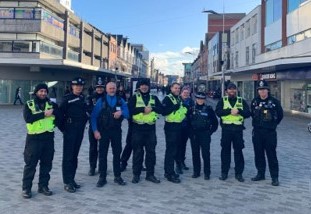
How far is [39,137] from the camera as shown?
17.3 ft

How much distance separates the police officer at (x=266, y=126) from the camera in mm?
6215

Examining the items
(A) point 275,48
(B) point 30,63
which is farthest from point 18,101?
(A) point 275,48

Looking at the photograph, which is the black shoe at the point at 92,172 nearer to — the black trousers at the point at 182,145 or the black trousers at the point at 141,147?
the black trousers at the point at 141,147

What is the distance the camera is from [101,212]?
4.60 meters

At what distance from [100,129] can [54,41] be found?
1156 inches

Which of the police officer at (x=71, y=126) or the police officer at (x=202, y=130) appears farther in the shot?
the police officer at (x=202, y=130)

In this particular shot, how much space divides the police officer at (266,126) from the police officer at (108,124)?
8.61ft

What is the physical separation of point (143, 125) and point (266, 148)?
2.50 metres

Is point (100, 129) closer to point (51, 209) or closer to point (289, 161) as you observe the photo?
point (51, 209)

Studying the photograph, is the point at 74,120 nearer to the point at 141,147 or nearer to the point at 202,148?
the point at 141,147

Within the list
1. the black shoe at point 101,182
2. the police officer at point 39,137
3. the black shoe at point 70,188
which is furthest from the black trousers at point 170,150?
the police officer at point 39,137

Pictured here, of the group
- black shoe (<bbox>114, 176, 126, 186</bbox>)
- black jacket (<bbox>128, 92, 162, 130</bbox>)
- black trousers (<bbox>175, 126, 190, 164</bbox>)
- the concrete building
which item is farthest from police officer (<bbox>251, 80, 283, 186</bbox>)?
the concrete building

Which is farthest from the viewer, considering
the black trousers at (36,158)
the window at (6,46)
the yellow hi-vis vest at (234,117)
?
the window at (6,46)

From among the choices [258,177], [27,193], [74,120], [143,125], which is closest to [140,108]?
[143,125]
